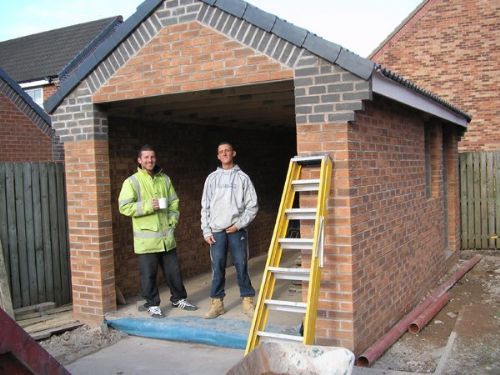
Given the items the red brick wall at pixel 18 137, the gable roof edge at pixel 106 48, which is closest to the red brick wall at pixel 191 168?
the gable roof edge at pixel 106 48

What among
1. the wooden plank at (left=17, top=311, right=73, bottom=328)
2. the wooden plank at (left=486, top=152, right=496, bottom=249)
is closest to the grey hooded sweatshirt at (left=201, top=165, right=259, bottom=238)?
the wooden plank at (left=17, top=311, right=73, bottom=328)

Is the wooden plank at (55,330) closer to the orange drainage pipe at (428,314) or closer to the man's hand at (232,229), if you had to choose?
the man's hand at (232,229)

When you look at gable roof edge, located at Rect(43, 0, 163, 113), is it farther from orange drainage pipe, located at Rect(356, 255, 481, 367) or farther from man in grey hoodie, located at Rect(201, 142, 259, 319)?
orange drainage pipe, located at Rect(356, 255, 481, 367)

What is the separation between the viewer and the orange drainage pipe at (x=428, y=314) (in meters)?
6.04

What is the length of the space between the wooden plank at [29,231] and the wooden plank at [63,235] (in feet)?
1.20

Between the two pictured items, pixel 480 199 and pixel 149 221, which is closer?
pixel 149 221

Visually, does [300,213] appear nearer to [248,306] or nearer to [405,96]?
[248,306]

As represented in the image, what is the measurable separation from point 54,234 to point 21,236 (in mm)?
434

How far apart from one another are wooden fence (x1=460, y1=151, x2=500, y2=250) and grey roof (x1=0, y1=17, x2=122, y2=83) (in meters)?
14.4

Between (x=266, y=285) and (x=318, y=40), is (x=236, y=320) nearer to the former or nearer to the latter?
(x=266, y=285)

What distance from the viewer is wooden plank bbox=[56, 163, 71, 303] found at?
22.8 feet

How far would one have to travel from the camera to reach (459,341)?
5.81 m

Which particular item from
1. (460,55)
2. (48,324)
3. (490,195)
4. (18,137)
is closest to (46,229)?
(48,324)

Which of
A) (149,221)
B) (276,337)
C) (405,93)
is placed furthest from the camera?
(149,221)
